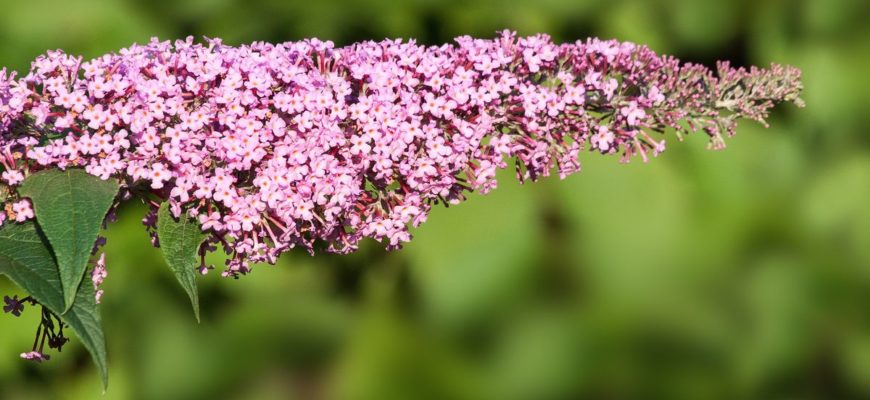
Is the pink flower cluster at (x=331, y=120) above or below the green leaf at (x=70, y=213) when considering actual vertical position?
above

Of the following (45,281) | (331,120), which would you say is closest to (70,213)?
(45,281)

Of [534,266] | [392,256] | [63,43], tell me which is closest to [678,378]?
[534,266]

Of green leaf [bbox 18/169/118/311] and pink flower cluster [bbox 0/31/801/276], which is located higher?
pink flower cluster [bbox 0/31/801/276]

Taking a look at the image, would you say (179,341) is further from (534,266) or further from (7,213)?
(7,213)
